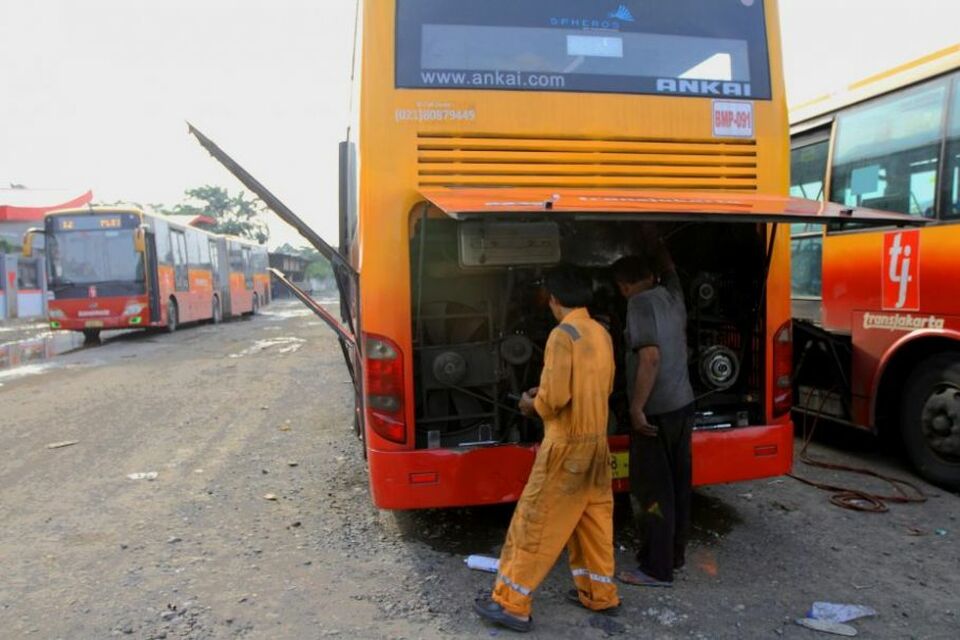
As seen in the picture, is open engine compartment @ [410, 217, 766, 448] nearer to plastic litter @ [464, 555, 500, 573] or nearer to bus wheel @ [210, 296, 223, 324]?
plastic litter @ [464, 555, 500, 573]

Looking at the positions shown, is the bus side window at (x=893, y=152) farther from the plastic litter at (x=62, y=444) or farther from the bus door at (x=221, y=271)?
the bus door at (x=221, y=271)

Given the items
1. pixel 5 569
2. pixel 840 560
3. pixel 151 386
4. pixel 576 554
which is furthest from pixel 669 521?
pixel 151 386

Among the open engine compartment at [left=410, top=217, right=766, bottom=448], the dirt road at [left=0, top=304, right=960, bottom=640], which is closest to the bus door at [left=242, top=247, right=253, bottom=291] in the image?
the dirt road at [left=0, top=304, right=960, bottom=640]

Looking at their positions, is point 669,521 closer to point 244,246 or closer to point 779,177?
point 779,177

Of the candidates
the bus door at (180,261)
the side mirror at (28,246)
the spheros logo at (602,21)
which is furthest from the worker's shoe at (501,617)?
the bus door at (180,261)

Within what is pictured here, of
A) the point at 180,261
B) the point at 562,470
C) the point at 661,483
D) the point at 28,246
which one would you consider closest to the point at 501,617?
the point at 562,470

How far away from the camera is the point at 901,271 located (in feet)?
17.3

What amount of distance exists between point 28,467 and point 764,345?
19.7 feet

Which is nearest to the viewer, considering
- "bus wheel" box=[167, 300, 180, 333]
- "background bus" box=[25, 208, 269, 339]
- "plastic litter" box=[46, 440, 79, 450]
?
"plastic litter" box=[46, 440, 79, 450]

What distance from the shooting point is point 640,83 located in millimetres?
4070

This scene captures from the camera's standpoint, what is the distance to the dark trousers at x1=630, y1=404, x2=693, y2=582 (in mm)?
3598

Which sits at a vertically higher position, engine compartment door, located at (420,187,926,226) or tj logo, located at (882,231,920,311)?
engine compartment door, located at (420,187,926,226)

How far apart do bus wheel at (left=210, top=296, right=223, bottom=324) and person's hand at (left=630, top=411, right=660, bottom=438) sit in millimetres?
23276

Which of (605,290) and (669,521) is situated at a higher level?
(605,290)
